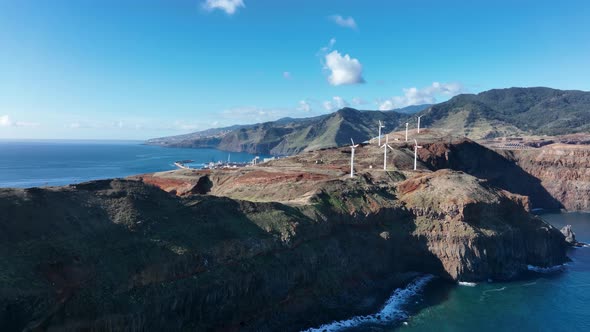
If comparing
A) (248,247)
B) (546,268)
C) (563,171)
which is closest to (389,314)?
(248,247)

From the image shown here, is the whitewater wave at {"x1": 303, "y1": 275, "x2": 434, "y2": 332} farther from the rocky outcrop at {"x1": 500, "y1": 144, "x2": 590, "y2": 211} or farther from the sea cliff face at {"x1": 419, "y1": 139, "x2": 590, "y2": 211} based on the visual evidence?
the rocky outcrop at {"x1": 500, "y1": 144, "x2": 590, "y2": 211}

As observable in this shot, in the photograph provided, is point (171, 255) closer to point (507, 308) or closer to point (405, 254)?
point (405, 254)

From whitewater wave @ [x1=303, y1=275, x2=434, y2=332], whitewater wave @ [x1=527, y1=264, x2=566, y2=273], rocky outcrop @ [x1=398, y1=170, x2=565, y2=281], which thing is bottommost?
Result: whitewater wave @ [x1=527, y1=264, x2=566, y2=273]

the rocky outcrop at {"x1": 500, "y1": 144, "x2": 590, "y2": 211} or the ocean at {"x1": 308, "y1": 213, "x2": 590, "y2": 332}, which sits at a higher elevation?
the rocky outcrop at {"x1": 500, "y1": 144, "x2": 590, "y2": 211}

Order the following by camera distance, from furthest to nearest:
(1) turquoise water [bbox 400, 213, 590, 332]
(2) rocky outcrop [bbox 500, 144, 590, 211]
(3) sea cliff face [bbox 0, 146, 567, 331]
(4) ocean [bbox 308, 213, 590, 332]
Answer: (2) rocky outcrop [bbox 500, 144, 590, 211], (1) turquoise water [bbox 400, 213, 590, 332], (4) ocean [bbox 308, 213, 590, 332], (3) sea cliff face [bbox 0, 146, 567, 331]

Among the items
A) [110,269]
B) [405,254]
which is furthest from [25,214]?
[405,254]

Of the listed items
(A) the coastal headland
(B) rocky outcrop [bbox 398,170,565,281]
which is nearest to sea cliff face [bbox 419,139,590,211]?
(B) rocky outcrop [bbox 398,170,565,281]
